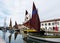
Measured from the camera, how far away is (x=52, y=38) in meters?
30.2

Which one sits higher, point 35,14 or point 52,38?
point 35,14

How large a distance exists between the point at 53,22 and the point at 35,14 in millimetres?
53499

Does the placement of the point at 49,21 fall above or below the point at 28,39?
above

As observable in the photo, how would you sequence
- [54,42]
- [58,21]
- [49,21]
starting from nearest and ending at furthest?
[54,42] < [58,21] < [49,21]

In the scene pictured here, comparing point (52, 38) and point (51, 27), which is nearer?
point (52, 38)

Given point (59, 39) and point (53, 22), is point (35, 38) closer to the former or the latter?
point (59, 39)

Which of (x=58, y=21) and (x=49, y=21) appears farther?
(x=49, y=21)

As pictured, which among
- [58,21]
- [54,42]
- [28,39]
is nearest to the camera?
[54,42]

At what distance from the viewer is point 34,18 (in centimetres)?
2970

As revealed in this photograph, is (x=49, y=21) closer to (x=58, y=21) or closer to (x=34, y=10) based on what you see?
(x=58, y=21)

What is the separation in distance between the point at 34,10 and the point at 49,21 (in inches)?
2180

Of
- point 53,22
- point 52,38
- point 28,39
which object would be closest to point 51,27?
point 53,22

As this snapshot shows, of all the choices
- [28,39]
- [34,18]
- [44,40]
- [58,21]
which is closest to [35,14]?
[34,18]

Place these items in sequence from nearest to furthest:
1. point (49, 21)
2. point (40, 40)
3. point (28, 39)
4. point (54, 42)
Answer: point (54, 42) < point (40, 40) < point (28, 39) < point (49, 21)
